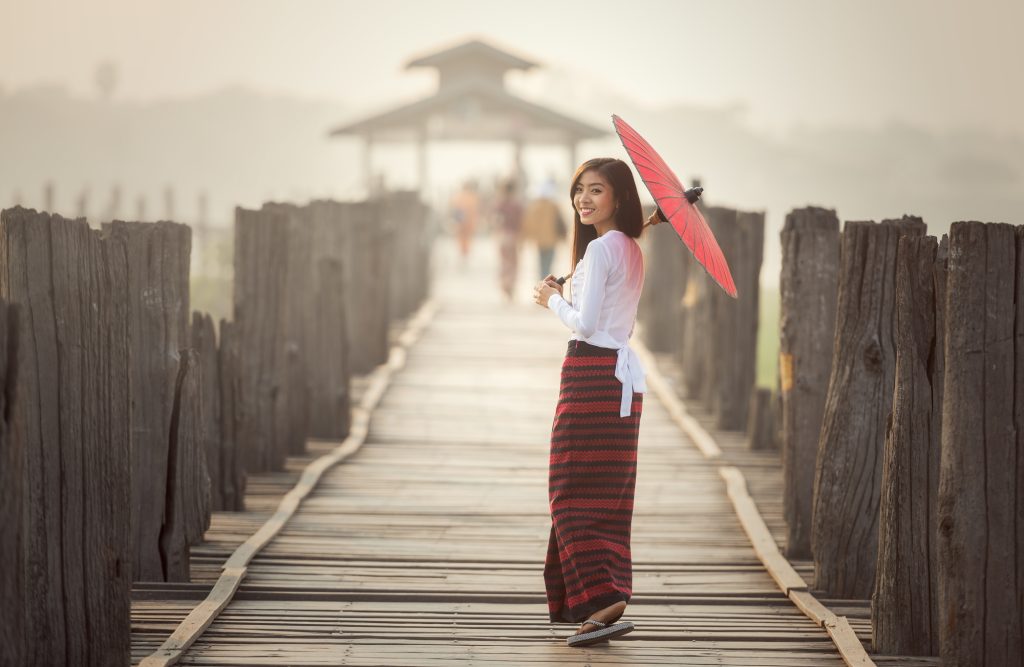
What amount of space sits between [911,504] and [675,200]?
1279 millimetres

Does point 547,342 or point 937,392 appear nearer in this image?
point 937,392

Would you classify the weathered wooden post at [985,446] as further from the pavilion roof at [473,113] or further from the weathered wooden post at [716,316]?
the pavilion roof at [473,113]

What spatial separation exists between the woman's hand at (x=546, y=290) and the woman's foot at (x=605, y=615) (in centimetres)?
106

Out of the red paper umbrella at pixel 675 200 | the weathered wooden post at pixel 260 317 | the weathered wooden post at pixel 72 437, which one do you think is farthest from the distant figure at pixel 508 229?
the weathered wooden post at pixel 72 437

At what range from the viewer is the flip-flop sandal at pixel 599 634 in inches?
218

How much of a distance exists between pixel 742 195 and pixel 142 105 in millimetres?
52296

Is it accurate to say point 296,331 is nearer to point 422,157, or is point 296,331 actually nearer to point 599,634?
point 599,634

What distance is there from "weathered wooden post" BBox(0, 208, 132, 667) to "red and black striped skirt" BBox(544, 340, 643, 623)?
4.92ft

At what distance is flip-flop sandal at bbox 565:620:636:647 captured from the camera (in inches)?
218

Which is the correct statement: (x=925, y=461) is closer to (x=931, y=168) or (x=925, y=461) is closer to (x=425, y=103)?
(x=425, y=103)

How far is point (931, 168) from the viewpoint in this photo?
2653 inches

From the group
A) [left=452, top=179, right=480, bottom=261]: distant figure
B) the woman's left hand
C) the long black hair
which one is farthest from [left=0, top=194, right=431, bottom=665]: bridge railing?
[left=452, top=179, right=480, bottom=261]: distant figure

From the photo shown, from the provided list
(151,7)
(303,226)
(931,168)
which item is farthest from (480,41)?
(151,7)

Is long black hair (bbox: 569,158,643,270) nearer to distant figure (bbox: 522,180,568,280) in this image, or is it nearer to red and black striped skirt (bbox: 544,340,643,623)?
red and black striped skirt (bbox: 544,340,643,623)
